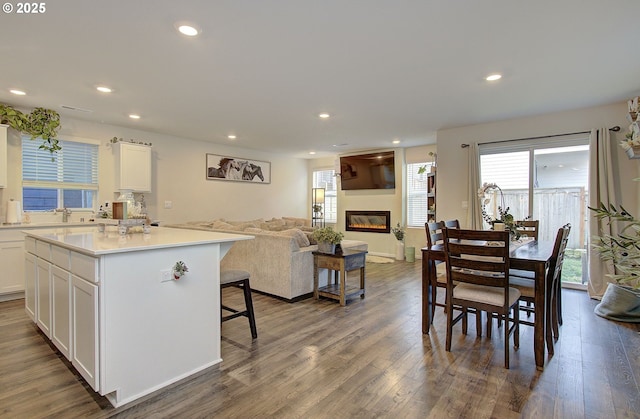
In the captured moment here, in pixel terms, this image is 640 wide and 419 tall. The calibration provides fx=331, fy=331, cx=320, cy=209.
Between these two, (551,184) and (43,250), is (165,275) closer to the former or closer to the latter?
(43,250)

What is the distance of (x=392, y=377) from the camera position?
2369 mm

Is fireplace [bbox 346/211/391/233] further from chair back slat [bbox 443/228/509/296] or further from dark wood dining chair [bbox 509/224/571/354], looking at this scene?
chair back slat [bbox 443/228/509/296]

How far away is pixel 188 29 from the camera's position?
97.0 inches

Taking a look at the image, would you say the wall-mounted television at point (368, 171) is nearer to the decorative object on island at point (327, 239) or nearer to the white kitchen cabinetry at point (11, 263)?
the decorative object on island at point (327, 239)

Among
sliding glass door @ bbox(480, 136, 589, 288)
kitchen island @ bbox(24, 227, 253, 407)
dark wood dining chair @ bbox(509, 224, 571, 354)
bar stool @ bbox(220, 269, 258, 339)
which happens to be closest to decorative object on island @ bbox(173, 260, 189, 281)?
kitchen island @ bbox(24, 227, 253, 407)

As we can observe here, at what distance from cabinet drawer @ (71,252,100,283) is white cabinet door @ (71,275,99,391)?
0.04 metres

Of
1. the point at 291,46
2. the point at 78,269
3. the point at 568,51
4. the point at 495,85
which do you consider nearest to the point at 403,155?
the point at 495,85

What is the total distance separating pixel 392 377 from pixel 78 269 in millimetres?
2232

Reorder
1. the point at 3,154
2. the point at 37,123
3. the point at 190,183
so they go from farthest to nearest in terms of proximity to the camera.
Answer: the point at 190,183, the point at 37,123, the point at 3,154

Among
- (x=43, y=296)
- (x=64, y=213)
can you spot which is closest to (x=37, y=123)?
(x=64, y=213)

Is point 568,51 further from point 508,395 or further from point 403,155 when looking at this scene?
point 403,155

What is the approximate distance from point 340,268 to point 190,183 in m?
4.11

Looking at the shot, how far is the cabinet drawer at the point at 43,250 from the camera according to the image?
2.62 metres

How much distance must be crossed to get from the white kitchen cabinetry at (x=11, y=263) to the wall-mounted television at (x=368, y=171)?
6.22 m
